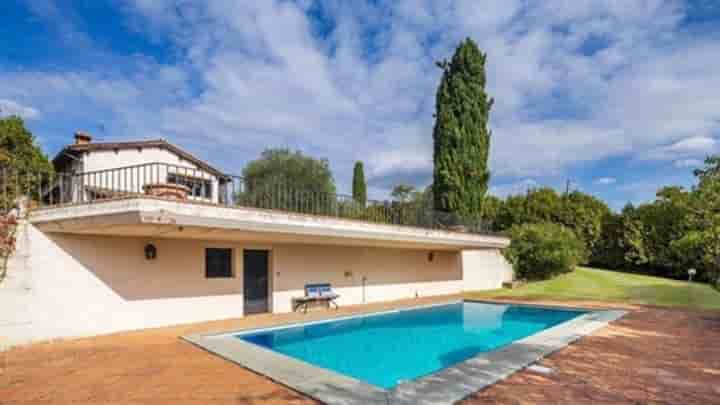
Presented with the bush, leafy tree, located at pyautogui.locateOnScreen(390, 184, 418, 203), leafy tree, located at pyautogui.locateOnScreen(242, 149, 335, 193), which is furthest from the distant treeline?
leafy tree, located at pyautogui.locateOnScreen(242, 149, 335, 193)

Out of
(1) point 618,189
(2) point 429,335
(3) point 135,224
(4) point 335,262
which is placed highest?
(1) point 618,189

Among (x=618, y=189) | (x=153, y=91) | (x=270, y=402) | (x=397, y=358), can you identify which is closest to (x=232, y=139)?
(x=153, y=91)

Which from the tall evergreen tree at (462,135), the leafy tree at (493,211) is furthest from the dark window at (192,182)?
the leafy tree at (493,211)

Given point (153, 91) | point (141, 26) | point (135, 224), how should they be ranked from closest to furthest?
1. point (135, 224)
2. point (141, 26)
3. point (153, 91)

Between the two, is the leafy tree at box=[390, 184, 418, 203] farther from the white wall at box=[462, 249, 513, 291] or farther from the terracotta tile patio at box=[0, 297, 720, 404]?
the terracotta tile patio at box=[0, 297, 720, 404]

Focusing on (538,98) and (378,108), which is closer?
(538,98)

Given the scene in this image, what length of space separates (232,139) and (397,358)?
1583cm

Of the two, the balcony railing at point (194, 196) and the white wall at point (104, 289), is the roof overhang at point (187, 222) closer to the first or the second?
the balcony railing at point (194, 196)

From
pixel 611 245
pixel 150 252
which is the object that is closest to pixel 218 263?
pixel 150 252

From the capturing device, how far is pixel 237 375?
18.1ft

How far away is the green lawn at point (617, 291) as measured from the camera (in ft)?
48.4

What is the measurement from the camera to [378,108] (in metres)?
19.9

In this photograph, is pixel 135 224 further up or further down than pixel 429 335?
further up

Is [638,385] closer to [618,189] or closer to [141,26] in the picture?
[141,26]
